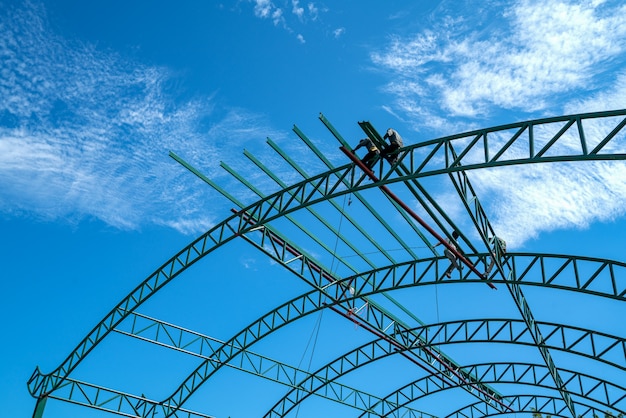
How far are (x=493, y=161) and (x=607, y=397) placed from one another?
57.6ft

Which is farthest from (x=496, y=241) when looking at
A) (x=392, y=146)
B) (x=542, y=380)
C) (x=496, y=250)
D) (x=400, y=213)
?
(x=542, y=380)

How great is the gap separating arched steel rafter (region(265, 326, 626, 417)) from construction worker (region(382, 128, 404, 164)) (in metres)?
11.6

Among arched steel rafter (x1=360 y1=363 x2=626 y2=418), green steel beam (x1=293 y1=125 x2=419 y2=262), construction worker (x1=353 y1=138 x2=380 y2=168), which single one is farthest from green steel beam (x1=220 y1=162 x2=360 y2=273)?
arched steel rafter (x1=360 y1=363 x2=626 y2=418)

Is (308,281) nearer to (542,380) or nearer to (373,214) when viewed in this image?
(373,214)

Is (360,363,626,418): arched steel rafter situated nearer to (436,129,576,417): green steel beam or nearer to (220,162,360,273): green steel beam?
(436,129,576,417): green steel beam

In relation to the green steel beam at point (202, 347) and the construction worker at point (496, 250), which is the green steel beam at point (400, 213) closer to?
the construction worker at point (496, 250)

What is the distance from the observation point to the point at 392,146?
1423cm

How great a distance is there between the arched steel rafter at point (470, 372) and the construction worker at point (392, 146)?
11.6 meters

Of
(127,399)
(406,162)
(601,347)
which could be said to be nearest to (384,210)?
(406,162)

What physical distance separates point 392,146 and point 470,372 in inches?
700

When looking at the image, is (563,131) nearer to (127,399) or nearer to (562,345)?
(562,345)

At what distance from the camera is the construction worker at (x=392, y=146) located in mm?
14203

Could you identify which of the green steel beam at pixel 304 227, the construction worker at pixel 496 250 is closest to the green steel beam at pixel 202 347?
the green steel beam at pixel 304 227

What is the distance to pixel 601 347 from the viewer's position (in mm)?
21359
